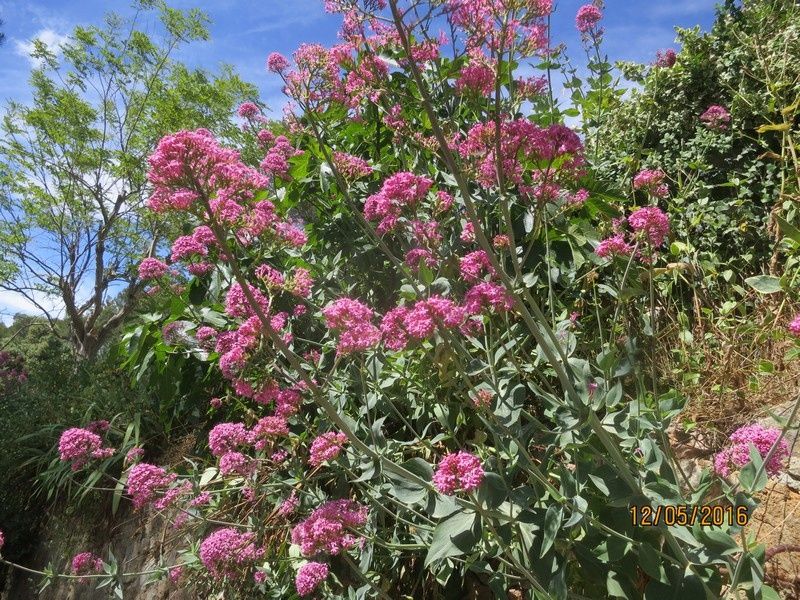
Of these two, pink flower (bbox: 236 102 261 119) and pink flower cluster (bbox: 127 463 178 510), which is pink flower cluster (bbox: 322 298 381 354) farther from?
pink flower (bbox: 236 102 261 119)

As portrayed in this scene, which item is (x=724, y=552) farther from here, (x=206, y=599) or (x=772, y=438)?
(x=206, y=599)

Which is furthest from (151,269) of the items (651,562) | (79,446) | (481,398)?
(651,562)

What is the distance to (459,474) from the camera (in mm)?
1552

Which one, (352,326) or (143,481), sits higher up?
(352,326)

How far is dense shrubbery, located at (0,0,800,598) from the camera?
5.30ft

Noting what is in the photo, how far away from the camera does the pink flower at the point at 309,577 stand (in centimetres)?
196

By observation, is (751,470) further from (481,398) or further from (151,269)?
(151,269)

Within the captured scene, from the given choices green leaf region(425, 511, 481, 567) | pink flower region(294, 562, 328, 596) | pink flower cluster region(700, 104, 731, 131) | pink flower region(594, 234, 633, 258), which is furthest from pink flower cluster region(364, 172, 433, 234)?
pink flower cluster region(700, 104, 731, 131)

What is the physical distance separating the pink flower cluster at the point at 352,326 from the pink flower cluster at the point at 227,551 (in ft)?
3.03

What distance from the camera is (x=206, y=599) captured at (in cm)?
310

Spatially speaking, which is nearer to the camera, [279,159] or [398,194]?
[398,194]

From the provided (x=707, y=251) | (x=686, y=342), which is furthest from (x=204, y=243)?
(x=707, y=251)

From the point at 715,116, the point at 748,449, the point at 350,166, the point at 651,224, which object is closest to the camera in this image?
the point at 748,449

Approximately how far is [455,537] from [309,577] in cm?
64
